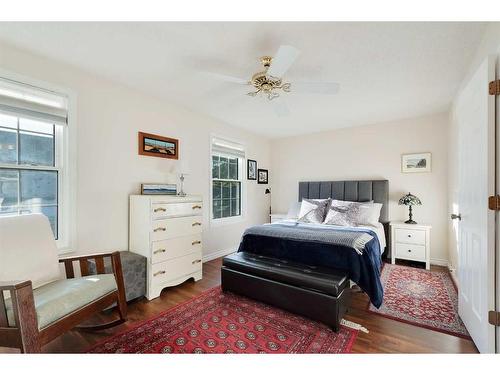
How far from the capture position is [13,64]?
76.0 inches

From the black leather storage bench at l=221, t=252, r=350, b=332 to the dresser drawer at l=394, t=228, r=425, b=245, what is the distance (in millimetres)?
1984

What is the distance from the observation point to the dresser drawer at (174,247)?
2.51 m

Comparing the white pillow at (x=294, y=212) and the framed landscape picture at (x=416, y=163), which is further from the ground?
the framed landscape picture at (x=416, y=163)

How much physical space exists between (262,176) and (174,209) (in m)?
2.67

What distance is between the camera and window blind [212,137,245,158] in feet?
12.9

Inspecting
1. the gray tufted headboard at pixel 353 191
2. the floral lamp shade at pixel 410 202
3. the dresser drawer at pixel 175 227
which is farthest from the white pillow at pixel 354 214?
the dresser drawer at pixel 175 227

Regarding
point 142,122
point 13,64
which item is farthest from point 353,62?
point 13,64

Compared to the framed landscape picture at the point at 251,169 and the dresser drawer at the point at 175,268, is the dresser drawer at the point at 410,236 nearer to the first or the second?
the framed landscape picture at the point at 251,169

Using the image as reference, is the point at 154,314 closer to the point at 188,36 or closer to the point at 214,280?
the point at 214,280

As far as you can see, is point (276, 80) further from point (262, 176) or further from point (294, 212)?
point (262, 176)

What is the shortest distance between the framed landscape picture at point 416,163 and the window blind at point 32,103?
15.0ft

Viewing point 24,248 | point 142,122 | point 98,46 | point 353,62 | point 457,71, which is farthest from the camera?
point 142,122

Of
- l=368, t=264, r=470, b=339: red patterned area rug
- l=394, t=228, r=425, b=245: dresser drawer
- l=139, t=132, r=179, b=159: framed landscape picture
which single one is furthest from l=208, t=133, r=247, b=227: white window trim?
l=394, t=228, r=425, b=245: dresser drawer
